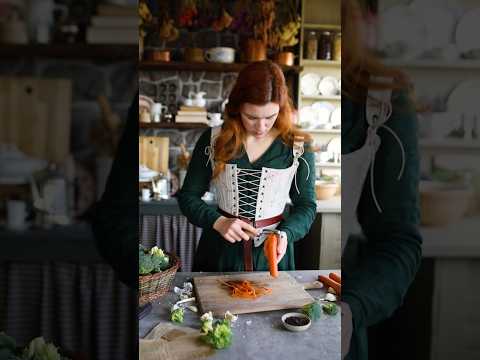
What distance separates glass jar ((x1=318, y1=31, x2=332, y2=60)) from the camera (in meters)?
3.04

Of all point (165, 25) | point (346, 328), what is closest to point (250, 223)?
point (346, 328)

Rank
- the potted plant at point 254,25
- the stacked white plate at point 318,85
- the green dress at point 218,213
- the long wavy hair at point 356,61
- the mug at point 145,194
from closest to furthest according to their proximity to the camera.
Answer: the long wavy hair at point 356,61 → the green dress at point 218,213 → the mug at point 145,194 → the potted plant at point 254,25 → the stacked white plate at point 318,85

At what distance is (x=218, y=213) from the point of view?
208 centimetres

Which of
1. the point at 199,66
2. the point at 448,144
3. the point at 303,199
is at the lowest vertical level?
the point at 303,199

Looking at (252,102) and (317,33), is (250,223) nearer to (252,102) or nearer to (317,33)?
(252,102)

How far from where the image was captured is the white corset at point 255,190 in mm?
2029

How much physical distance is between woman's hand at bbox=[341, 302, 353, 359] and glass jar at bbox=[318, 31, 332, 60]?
2.26 m

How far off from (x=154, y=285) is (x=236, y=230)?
1.94ft

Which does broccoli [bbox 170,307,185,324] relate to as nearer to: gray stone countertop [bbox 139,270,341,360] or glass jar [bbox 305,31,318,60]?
gray stone countertop [bbox 139,270,341,360]

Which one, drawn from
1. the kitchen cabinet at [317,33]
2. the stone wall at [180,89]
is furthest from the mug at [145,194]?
the kitchen cabinet at [317,33]

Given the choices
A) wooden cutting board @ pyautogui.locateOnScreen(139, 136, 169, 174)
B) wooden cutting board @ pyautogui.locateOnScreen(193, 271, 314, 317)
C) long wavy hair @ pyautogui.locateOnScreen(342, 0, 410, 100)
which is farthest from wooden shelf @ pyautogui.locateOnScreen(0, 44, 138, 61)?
wooden cutting board @ pyautogui.locateOnScreen(139, 136, 169, 174)

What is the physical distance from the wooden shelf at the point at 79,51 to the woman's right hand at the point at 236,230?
44.7 inches

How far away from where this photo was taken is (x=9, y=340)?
0.98 metres

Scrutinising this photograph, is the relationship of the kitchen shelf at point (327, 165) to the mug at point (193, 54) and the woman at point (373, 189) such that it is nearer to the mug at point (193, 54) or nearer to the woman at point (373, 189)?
the mug at point (193, 54)
